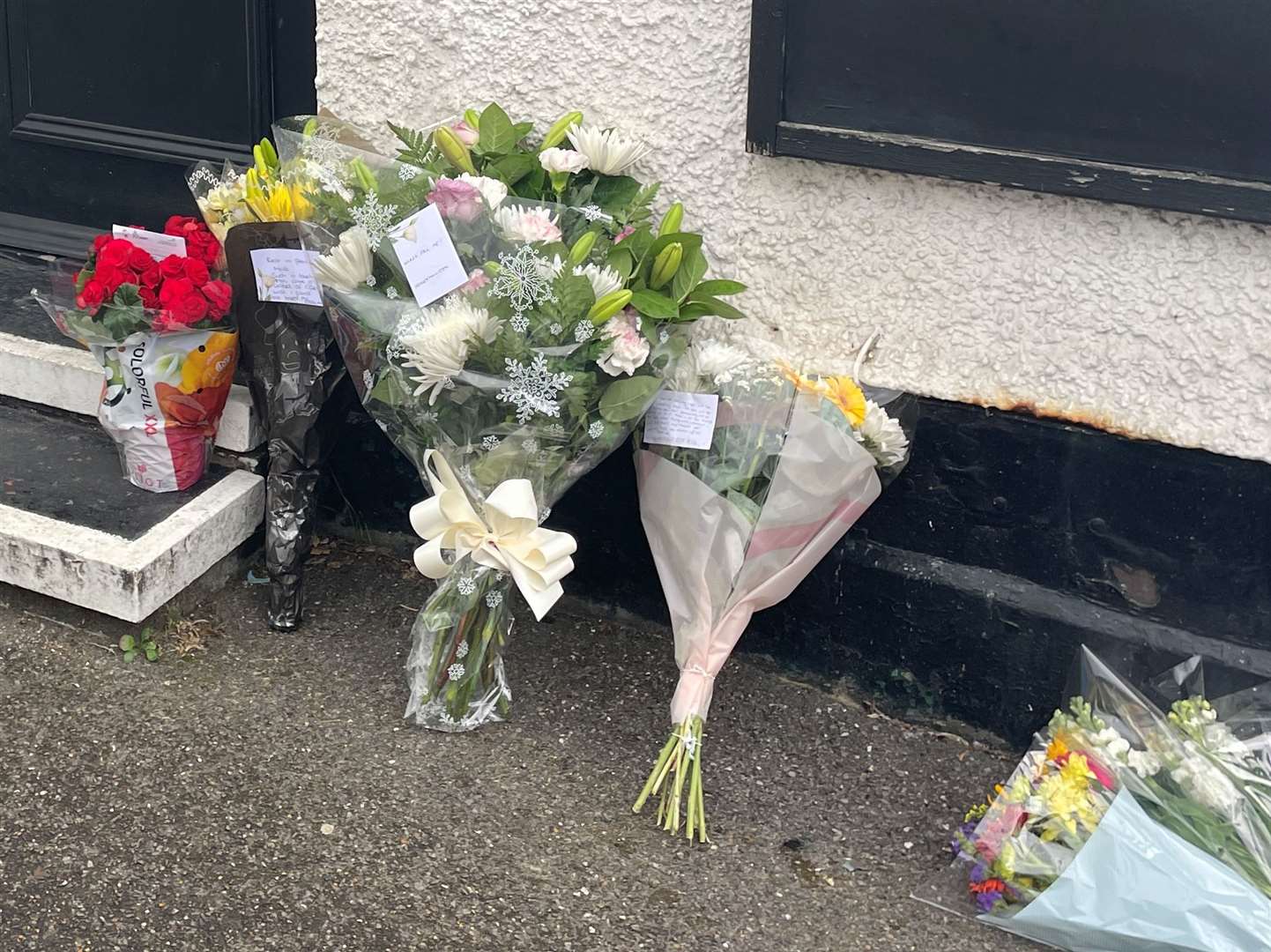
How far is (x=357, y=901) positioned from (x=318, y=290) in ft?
4.33

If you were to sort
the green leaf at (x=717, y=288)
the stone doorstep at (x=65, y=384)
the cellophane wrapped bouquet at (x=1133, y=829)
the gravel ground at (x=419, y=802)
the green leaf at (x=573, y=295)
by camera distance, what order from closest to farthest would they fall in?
the cellophane wrapped bouquet at (x=1133, y=829), the gravel ground at (x=419, y=802), the green leaf at (x=573, y=295), the green leaf at (x=717, y=288), the stone doorstep at (x=65, y=384)

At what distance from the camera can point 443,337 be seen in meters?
2.56

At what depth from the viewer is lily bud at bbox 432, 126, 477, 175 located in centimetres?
288

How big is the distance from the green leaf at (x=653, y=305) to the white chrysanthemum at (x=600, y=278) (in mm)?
70

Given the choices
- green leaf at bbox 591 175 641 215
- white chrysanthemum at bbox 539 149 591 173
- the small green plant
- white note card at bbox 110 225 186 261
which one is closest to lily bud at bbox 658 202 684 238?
green leaf at bbox 591 175 641 215

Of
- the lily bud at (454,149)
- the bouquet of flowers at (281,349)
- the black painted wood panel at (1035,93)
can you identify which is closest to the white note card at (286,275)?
the bouquet of flowers at (281,349)

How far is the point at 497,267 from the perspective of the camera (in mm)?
2617

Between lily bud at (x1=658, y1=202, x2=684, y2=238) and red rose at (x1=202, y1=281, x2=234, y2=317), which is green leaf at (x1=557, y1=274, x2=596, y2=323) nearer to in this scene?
lily bud at (x1=658, y1=202, x2=684, y2=238)

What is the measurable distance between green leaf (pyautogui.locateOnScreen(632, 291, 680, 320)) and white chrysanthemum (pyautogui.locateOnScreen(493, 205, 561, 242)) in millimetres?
203

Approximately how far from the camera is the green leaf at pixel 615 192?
295 cm

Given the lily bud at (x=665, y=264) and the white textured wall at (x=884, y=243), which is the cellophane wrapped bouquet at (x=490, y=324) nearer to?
the lily bud at (x=665, y=264)

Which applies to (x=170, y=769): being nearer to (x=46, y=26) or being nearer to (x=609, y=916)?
(x=609, y=916)

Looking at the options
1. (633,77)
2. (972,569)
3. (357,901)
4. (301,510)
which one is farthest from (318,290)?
(972,569)

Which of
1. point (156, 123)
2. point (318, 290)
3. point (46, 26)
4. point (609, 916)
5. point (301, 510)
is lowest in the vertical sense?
point (609, 916)
